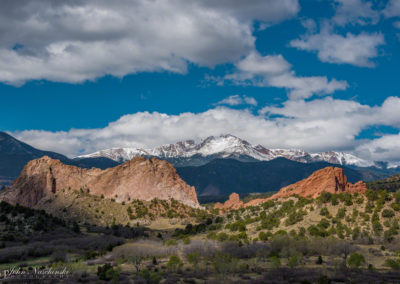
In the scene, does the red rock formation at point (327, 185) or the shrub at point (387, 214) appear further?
the red rock formation at point (327, 185)

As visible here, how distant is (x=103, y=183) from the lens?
161375 millimetres

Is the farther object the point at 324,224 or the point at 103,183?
the point at 103,183

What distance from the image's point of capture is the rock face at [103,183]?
157875 mm

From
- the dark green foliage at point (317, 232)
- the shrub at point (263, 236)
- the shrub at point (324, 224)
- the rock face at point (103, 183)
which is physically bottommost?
the shrub at point (263, 236)

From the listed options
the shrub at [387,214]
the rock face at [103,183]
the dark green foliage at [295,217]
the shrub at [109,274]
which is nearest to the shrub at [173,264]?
the shrub at [109,274]

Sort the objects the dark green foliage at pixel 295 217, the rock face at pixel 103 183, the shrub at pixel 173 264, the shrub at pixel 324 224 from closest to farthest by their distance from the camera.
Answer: the shrub at pixel 173 264 < the shrub at pixel 324 224 < the dark green foliage at pixel 295 217 < the rock face at pixel 103 183

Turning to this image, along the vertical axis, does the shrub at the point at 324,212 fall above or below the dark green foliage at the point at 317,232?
above

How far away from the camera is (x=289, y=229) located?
288 ft

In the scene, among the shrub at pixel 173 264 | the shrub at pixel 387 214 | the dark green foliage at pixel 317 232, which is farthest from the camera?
the shrub at pixel 387 214

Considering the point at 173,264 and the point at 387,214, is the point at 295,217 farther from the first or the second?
the point at 173,264

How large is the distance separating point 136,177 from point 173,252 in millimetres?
93242

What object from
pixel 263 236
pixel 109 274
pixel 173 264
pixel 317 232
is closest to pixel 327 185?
pixel 317 232

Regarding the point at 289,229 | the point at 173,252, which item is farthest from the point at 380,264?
the point at 173,252

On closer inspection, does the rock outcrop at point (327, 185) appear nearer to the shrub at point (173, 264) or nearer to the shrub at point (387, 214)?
the shrub at point (387, 214)
